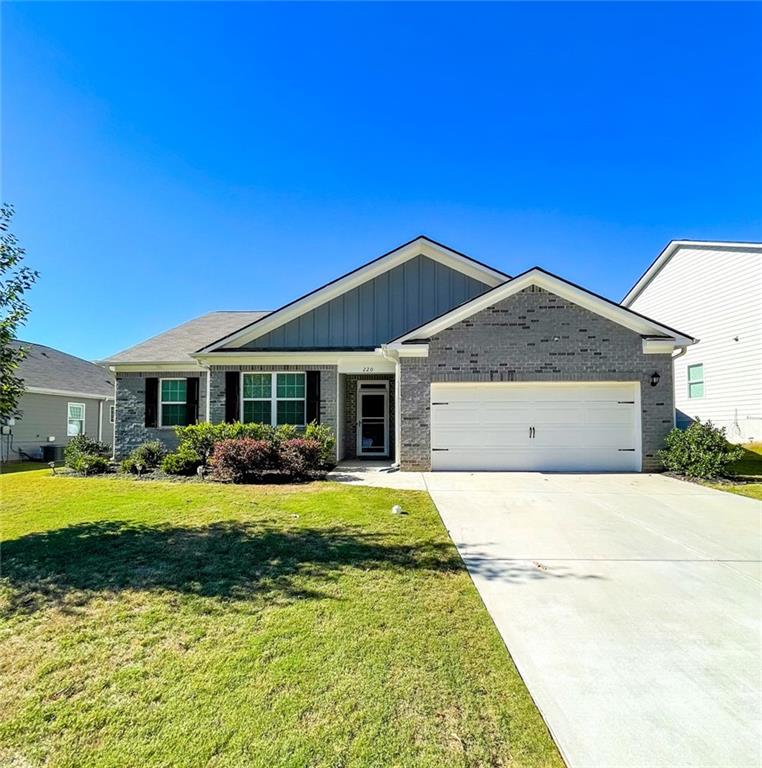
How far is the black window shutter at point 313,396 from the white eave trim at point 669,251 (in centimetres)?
1632

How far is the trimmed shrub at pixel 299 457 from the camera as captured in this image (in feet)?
33.0

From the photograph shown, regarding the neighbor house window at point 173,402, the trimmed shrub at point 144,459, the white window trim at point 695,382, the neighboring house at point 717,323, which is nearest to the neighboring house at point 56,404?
the neighbor house window at point 173,402

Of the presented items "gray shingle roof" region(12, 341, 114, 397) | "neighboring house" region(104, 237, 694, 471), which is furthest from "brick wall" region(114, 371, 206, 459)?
"neighboring house" region(104, 237, 694, 471)

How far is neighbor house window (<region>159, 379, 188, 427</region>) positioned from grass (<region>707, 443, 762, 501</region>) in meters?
14.9

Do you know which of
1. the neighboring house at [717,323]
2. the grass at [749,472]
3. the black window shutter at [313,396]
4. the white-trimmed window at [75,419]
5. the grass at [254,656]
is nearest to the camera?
the grass at [254,656]

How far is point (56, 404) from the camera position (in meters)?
19.0

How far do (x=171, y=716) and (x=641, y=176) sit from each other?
17.5 m

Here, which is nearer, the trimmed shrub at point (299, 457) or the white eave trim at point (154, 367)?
the trimmed shrub at point (299, 457)

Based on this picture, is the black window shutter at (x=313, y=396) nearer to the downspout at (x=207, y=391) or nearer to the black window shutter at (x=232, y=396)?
the black window shutter at (x=232, y=396)

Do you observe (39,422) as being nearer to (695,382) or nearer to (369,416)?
(369,416)

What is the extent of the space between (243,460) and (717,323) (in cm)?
1861

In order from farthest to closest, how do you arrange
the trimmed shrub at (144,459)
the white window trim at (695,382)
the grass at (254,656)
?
the white window trim at (695,382)
the trimmed shrub at (144,459)
the grass at (254,656)

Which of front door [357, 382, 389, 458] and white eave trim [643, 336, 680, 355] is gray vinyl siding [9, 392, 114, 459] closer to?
front door [357, 382, 389, 458]

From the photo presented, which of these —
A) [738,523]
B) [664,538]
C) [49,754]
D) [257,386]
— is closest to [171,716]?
[49,754]
